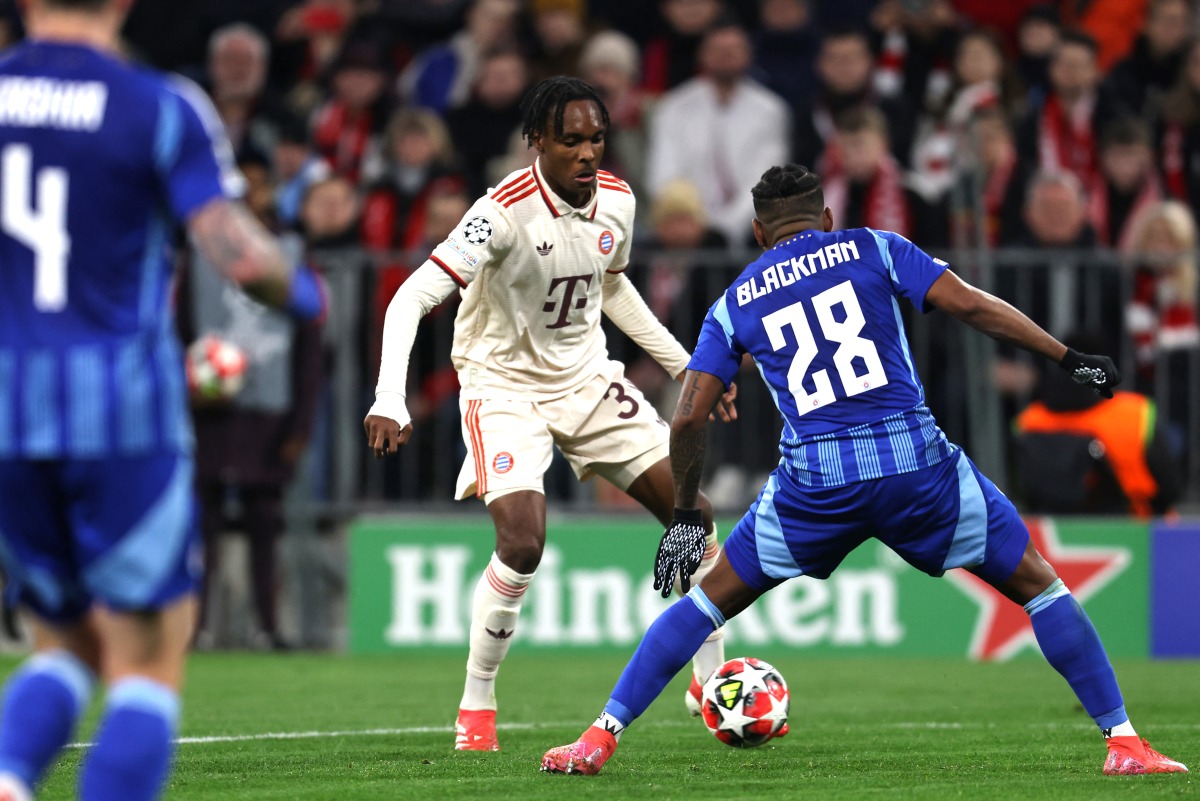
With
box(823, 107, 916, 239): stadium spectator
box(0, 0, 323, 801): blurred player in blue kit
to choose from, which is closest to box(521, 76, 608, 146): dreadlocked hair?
box(0, 0, 323, 801): blurred player in blue kit

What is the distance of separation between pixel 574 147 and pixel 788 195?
1.30 metres

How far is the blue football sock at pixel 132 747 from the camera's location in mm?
4078

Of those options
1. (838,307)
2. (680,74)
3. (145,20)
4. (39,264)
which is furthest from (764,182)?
(145,20)

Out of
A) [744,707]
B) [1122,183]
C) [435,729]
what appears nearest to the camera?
[744,707]

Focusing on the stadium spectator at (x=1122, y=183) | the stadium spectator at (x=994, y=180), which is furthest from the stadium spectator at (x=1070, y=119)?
the stadium spectator at (x=994, y=180)

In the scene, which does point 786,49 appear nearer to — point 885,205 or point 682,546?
point 885,205

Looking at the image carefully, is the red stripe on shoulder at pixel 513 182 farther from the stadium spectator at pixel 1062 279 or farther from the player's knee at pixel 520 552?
the stadium spectator at pixel 1062 279

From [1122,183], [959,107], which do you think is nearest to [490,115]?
[959,107]

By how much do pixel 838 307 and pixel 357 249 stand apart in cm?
780

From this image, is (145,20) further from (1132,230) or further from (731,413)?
(731,413)

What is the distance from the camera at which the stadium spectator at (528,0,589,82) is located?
14969mm

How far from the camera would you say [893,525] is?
259 inches

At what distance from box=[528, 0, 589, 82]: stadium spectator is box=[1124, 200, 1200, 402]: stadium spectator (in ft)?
15.1

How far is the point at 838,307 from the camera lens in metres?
6.54
